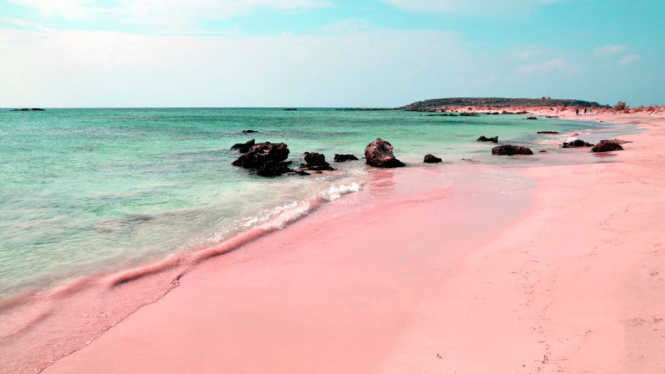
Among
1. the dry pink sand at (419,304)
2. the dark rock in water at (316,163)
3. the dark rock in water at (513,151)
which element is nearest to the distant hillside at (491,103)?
the dark rock in water at (513,151)

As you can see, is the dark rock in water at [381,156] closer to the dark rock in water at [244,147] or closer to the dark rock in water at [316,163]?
the dark rock in water at [316,163]

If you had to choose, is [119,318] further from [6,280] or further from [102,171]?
[102,171]

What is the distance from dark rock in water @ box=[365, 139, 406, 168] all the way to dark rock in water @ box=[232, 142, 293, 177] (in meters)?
3.79

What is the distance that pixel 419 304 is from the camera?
177 inches

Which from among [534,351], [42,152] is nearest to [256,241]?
[534,351]

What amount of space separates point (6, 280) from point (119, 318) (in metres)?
2.31

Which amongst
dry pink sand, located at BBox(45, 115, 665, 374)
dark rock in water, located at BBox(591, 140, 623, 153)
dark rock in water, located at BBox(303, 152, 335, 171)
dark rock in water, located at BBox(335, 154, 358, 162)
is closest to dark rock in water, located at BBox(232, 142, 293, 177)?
dark rock in water, located at BBox(303, 152, 335, 171)

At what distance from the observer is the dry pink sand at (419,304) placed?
3.47 m

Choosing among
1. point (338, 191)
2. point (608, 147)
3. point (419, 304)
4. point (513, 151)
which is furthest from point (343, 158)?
point (608, 147)

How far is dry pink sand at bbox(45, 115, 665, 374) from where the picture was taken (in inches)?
137

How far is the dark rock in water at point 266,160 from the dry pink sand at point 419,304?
665 cm

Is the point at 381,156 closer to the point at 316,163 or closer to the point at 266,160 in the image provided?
the point at 316,163

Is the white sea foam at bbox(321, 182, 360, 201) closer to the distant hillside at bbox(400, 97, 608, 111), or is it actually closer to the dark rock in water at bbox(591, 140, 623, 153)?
the dark rock in water at bbox(591, 140, 623, 153)

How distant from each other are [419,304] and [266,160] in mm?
12355
